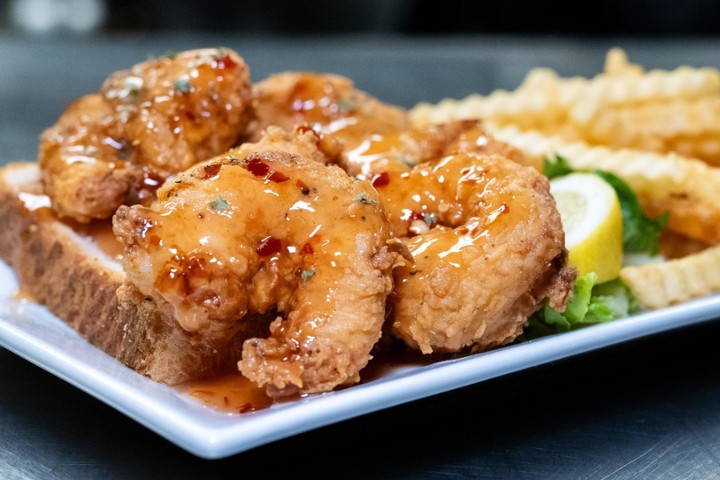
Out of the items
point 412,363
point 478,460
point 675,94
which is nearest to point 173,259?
point 412,363

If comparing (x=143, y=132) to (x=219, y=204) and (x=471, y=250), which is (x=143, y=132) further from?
(x=471, y=250)

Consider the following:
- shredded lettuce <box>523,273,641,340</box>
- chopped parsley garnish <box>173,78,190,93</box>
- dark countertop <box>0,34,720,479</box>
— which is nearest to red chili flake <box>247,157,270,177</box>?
dark countertop <box>0,34,720,479</box>

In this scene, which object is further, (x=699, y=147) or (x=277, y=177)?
(x=699, y=147)

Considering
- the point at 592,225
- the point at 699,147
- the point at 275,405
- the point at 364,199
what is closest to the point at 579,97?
the point at 699,147

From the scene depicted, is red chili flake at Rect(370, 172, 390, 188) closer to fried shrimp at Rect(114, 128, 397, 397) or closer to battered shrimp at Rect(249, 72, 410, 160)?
fried shrimp at Rect(114, 128, 397, 397)

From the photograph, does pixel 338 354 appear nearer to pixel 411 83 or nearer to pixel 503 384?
pixel 503 384
